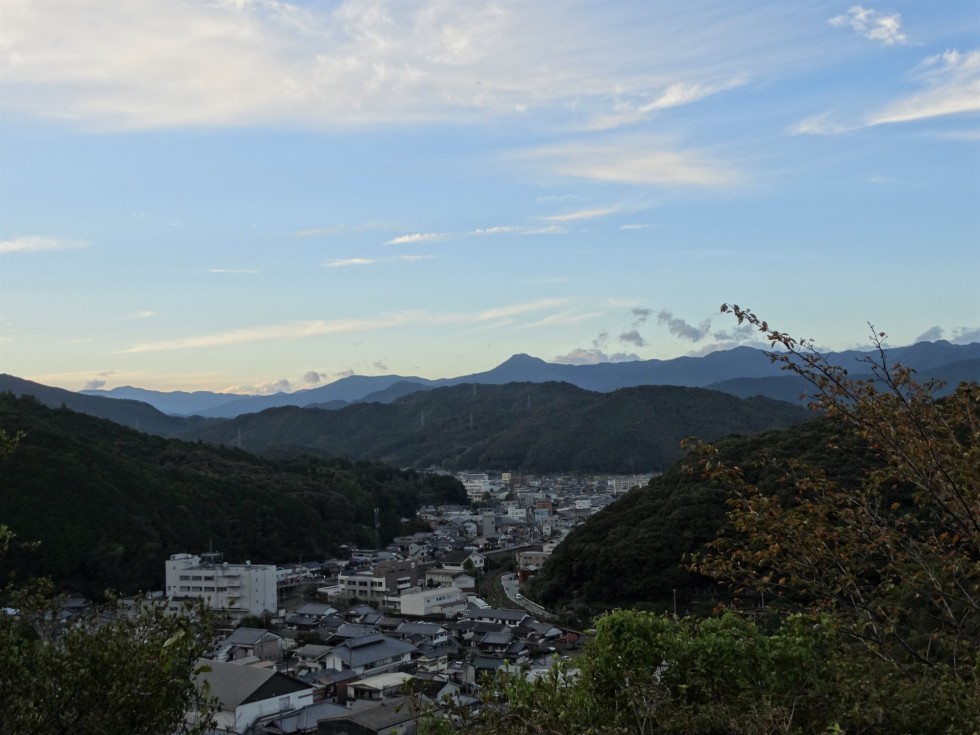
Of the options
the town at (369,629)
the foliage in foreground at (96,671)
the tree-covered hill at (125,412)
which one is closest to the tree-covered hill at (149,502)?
the town at (369,629)

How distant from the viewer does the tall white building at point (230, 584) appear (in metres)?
24.5

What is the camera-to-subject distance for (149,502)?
30.2 meters

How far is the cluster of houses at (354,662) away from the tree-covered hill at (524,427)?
4041 cm

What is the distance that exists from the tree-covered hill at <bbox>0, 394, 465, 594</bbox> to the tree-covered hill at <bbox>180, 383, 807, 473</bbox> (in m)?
27.2

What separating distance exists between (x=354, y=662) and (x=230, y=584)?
9.26 metres

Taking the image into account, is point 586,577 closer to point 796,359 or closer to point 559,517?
point 796,359

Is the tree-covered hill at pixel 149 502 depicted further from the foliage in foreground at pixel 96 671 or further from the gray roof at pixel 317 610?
the foliage in foreground at pixel 96 671

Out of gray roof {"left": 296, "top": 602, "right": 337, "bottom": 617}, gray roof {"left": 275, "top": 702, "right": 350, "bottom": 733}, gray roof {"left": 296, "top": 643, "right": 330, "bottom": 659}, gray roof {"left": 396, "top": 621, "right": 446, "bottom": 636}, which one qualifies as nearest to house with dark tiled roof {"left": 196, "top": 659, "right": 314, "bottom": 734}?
gray roof {"left": 275, "top": 702, "right": 350, "bottom": 733}

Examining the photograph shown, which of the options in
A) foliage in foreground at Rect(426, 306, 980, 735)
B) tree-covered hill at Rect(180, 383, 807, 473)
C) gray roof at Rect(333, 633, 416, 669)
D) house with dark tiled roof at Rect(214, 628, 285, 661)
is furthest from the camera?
tree-covered hill at Rect(180, 383, 807, 473)

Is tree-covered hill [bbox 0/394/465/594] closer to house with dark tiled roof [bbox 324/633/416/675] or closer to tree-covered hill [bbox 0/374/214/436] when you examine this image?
house with dark tiled roof [bbox 324/633/416/675]

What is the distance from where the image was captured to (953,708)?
374 cm

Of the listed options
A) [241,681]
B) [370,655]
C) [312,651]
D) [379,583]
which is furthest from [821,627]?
[379,583]

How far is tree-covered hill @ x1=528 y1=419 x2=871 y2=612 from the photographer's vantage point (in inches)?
749

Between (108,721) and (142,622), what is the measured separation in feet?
1.92
